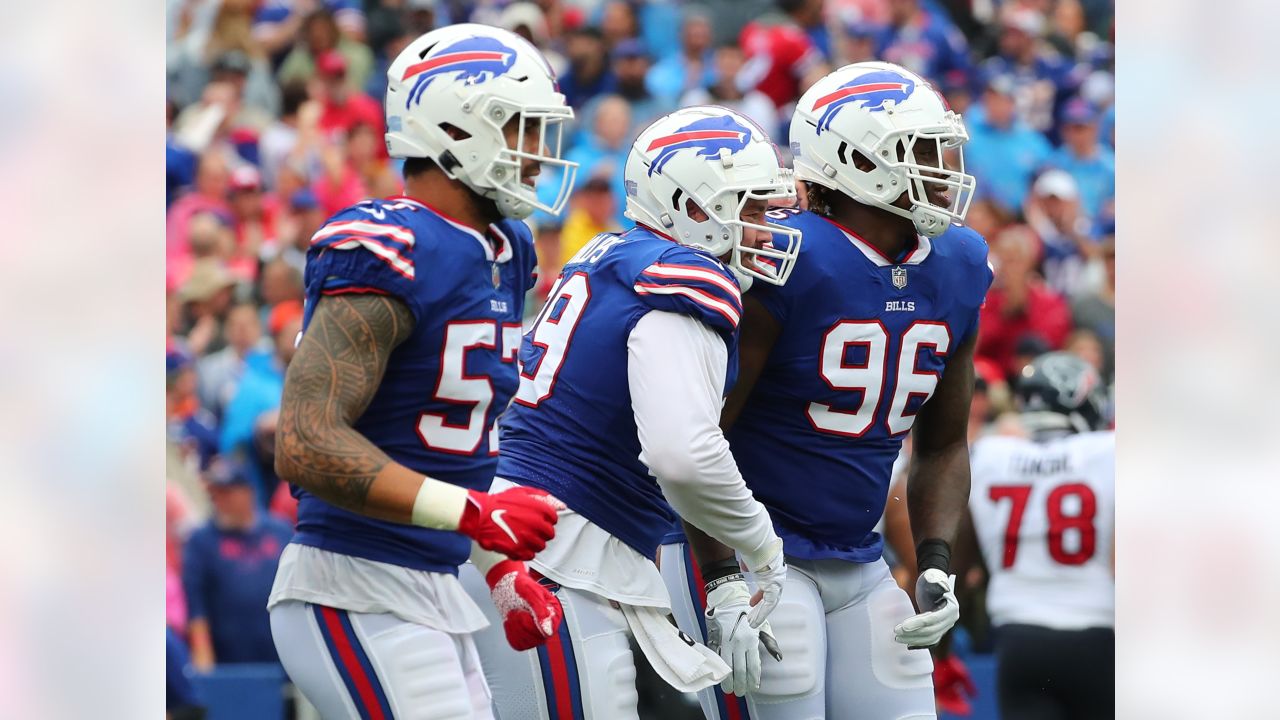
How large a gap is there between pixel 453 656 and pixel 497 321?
0.64m

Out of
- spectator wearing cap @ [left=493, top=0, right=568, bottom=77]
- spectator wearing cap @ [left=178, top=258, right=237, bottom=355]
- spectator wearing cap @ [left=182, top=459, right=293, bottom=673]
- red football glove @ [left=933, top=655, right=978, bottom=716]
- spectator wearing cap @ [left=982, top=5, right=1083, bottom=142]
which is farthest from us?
spectator wearing cap @ [left=982, top=5, right=1083, bottom=142]

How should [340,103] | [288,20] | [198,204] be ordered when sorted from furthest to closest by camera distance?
[288,20], [340,103], [198,204]

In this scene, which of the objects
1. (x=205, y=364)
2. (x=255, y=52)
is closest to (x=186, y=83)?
(x=255, y=52)

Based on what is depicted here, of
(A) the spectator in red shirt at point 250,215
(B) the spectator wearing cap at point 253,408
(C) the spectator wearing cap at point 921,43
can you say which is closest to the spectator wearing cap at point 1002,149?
(C) the spectator wearing cap at point 921,43

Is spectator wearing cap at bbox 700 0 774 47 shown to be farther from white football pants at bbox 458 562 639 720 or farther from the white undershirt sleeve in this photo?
white football pants at bbox 458 562 639 720

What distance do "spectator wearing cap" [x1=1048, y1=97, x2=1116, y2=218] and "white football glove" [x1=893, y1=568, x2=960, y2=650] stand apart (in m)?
6.77

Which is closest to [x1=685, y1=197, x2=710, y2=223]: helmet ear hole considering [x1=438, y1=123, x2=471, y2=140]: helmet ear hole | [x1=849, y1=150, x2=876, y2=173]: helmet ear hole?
[x1=849, y1=150, x2=876, y2=173]: helmet ear hole

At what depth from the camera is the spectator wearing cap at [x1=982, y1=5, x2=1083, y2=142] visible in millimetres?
10992

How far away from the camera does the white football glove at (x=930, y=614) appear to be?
3955 millimetres

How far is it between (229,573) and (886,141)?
13.0ft

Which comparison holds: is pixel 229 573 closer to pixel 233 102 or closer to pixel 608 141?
pixel 233 102

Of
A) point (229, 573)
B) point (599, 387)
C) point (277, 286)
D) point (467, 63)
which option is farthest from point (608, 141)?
point (467, 63)

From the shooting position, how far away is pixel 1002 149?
34.5 ft

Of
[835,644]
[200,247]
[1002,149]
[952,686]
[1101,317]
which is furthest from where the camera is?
[1002,149]
